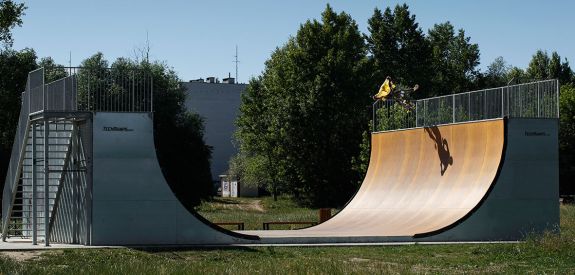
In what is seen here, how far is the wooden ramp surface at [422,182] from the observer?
27750 mm

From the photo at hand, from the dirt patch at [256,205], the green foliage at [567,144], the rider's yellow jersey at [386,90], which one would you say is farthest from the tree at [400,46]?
the rider's yellow jersey at [386,90]

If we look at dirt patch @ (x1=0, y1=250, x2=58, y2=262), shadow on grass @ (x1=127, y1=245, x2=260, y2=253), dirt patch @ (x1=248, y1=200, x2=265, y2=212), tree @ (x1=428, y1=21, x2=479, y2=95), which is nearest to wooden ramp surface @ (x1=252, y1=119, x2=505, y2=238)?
shadow on grass @ (x1=127, y1=245, x2=260, y2=253)

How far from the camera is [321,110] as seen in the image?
61.8 m

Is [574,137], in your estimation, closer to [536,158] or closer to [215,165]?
[215,165]

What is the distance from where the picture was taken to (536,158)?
27.8 m

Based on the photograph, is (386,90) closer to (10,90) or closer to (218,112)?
(10,90)

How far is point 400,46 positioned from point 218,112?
2326 centimetres

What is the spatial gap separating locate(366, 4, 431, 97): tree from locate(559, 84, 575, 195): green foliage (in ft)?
30.9

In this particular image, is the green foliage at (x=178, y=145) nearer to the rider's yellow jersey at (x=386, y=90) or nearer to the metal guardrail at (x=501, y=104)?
the rider's yellow jersey at (x=386, y=90)

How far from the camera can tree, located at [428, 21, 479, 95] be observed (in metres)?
77.1

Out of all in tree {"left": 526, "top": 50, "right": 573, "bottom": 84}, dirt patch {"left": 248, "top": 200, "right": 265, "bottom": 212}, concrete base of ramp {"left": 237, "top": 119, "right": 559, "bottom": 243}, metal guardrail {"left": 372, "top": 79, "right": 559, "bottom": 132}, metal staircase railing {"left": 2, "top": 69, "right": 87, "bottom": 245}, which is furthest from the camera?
tree {"left": 526, "top": 50, "right": 573, "bottom": 84}

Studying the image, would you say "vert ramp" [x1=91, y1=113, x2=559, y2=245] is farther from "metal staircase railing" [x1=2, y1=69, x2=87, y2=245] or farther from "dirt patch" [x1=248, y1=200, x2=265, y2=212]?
"dirt patch" [x1=248, y1=200, x2=265, y2=212]

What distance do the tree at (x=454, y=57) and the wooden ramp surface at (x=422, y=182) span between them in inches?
→ 1726

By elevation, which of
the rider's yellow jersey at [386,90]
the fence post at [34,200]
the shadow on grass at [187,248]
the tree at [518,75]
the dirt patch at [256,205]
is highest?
the tree at [518,75]
